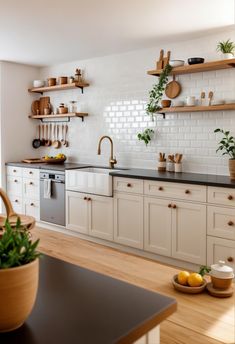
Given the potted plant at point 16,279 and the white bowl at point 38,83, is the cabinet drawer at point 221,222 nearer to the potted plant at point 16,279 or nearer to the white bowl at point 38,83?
the potted plant at point 16,279

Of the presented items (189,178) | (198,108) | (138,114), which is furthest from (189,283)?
(138,114)

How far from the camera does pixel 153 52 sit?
508 centimetres

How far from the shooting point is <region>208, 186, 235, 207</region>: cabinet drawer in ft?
12.0

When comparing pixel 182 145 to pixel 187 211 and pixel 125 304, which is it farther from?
pixel 125 304

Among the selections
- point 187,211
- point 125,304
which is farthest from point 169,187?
point 125,304

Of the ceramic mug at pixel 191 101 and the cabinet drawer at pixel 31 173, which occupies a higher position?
the ceramic mug at pixel 191 101

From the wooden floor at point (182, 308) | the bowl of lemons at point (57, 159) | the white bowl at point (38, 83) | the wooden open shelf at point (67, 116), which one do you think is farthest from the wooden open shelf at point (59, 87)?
the wooden floor at point (182, 308)

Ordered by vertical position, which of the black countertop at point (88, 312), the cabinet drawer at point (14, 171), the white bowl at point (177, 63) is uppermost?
the white bowl at point (177, 63)

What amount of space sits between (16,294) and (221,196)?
3.11 meters

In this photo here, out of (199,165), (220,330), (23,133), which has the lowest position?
(220,330)

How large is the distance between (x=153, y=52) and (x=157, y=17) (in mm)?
1245

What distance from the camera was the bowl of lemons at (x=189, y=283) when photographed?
1.67m

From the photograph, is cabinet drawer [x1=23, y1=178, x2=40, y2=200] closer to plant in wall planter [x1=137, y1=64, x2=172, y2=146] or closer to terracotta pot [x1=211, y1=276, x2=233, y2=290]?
plant in wall planter [x1=137, y1=64, x2=172, y2=146]

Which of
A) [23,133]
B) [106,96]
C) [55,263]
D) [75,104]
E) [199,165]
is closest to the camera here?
[55,263]
